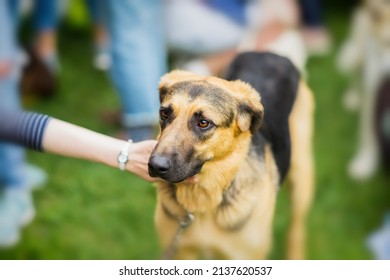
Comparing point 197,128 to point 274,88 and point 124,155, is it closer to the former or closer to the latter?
point 124,155

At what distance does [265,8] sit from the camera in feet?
13.8

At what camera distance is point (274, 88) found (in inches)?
106

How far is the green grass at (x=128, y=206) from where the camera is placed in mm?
3549

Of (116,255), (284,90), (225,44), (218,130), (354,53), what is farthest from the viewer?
(354,53)

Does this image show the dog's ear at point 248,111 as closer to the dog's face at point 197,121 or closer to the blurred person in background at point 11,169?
the dog's face at point 197,121

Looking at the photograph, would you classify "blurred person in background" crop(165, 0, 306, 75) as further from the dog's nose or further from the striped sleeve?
the dog's nose

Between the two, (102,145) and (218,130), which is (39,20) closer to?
(102,145)

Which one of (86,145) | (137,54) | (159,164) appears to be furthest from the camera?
(137,54)

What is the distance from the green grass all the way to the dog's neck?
108 cm

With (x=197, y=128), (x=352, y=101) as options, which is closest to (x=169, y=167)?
(x=197, y=128)

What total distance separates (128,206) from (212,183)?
1555mm

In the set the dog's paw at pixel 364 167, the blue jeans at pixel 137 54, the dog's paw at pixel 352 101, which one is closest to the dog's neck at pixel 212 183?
the blue jeans at pixel 137 54

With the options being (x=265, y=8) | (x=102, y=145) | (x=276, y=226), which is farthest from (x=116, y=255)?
(x=265, y=8)
